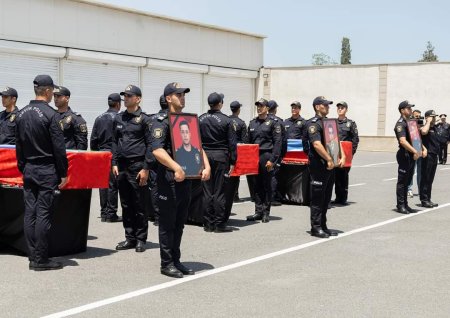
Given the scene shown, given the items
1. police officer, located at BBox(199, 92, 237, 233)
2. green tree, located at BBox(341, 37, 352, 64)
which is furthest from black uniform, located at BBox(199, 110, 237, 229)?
green tree, located at BBox(341, 37, 352, 64)

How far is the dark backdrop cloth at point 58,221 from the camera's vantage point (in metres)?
8.19

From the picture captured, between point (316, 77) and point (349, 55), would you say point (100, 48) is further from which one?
point (349, 55)

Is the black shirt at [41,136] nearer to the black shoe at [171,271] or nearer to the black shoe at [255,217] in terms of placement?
the black shoe at [171,271]

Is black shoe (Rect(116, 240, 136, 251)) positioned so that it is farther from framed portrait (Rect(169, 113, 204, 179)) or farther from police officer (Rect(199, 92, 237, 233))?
framed portrait (Rect(169, 113, 204, 179))

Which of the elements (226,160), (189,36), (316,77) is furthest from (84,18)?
(226,160)

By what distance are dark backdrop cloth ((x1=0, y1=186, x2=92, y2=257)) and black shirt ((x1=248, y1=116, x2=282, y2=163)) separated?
4.00m

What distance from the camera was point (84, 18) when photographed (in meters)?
28.6

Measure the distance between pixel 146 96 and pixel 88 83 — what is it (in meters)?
3.79

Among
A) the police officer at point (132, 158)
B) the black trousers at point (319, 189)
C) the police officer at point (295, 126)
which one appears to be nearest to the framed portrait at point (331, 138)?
the black trousers at point (319, 189)

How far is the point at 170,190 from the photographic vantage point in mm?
7230

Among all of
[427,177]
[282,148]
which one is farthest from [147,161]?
[427,177]

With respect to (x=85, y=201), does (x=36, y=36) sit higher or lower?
higher

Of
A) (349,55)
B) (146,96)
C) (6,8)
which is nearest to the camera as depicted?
(6,8)

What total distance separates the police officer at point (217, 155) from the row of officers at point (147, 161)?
1 centimetres
